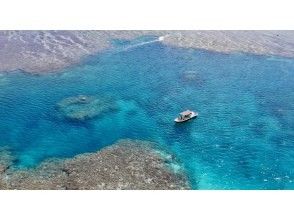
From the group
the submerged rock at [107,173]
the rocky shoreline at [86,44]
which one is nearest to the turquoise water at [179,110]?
the submerged rock at [107,173]

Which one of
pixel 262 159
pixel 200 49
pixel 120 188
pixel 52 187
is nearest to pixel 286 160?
pixel 262 159

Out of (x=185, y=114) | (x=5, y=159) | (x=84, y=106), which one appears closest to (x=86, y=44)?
(x=84, y=106)

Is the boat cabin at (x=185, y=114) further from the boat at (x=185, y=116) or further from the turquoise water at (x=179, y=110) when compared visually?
the turquoise water at (x=179, y=110)

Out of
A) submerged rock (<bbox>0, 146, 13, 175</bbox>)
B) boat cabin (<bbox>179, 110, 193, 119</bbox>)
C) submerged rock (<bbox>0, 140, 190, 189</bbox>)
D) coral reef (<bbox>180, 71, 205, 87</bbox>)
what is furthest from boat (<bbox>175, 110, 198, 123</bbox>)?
submerged rock (<bbox>0, 146, 13, 175</bbox>)

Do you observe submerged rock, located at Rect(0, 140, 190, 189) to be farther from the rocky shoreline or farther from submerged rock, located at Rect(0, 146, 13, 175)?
the rocky shoreline

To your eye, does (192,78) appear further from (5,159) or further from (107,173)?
(5,159)
